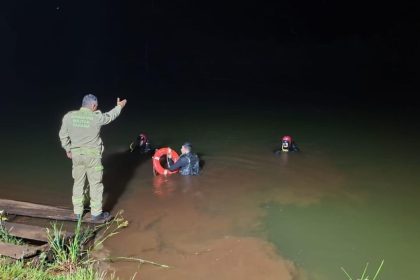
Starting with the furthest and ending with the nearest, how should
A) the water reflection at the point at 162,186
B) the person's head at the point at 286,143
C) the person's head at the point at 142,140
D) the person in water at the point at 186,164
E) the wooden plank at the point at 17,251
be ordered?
1. the person's head at the point at 286,143
2. the person's head at the point at 142,140
3. the person in water at the point at 186,164
4. the water reflection at the point at 162,186
5. the wooden plank at the point at 17,251

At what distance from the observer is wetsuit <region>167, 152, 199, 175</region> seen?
9.53 m

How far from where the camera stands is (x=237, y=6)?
37.4 m

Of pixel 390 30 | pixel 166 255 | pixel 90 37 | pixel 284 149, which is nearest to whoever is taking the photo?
pixel 166 255

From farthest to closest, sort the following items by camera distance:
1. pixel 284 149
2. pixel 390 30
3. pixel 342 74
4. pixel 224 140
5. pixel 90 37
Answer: pixel 90 37 < pixel 390 30 < pixel 342 74 < pixel 224 140 < pixel 284 149

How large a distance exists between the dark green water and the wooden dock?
762 mm

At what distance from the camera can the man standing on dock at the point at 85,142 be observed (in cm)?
668

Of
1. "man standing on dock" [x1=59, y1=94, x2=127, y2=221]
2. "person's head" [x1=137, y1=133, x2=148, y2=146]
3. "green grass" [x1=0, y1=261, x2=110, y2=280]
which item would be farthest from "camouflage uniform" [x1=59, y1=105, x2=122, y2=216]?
"person's head" [x1=137, y1=133, x2=148, y2=146]

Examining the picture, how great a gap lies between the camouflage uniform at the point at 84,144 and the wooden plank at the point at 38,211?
20 cm

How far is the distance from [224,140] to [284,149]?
1.82 metres

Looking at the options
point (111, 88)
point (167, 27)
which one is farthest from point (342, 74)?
point (167, 27)

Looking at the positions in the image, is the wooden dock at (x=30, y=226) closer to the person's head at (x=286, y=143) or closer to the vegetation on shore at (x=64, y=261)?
the vegetation on shore at (x=64, y=261)

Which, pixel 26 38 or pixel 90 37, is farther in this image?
pixel 90 37

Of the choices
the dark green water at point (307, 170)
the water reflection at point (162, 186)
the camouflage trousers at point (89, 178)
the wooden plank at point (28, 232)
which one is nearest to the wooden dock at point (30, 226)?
the wooden plank at point (28, 232)

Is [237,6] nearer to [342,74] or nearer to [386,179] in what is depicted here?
[342,74]
